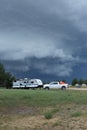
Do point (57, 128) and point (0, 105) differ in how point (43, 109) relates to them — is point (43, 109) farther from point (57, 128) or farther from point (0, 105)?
point (57, 128)

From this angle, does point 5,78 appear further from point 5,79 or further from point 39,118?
point 39,118

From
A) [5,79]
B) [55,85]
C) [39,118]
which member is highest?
[5,79]

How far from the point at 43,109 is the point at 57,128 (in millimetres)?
6587

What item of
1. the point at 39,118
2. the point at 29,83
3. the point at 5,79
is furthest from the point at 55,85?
the point at 39,118

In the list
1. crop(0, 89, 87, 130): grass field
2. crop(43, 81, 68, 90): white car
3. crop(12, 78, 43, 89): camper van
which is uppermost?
crop(12, 78, 43, 89): camper van

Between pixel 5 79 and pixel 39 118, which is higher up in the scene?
pixel 5 79

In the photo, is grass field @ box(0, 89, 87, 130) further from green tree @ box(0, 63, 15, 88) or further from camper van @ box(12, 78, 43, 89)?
green tree @ box(0, 63, 15, 88)

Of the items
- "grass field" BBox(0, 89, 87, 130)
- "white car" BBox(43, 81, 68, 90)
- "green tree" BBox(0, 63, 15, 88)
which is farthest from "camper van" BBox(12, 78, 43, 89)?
"grass field" BBox(0, 89, 87, 130)

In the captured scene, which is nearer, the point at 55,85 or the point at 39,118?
the point at 39,118

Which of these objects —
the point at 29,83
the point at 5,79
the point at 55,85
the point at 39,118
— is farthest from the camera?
the point at 5,79

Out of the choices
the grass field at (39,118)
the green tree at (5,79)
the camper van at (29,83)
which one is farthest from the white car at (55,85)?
the grass field at (39,118)

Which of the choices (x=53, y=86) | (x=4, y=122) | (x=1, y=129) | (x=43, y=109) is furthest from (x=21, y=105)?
(x=53, y=86)

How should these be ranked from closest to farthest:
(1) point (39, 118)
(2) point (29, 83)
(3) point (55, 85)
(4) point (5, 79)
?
(1) point (39, 118), (3) point (55, 85), (2) point (29, 83), (4) point (5, 79)

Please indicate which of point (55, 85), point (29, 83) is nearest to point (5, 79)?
point (29, 83)
